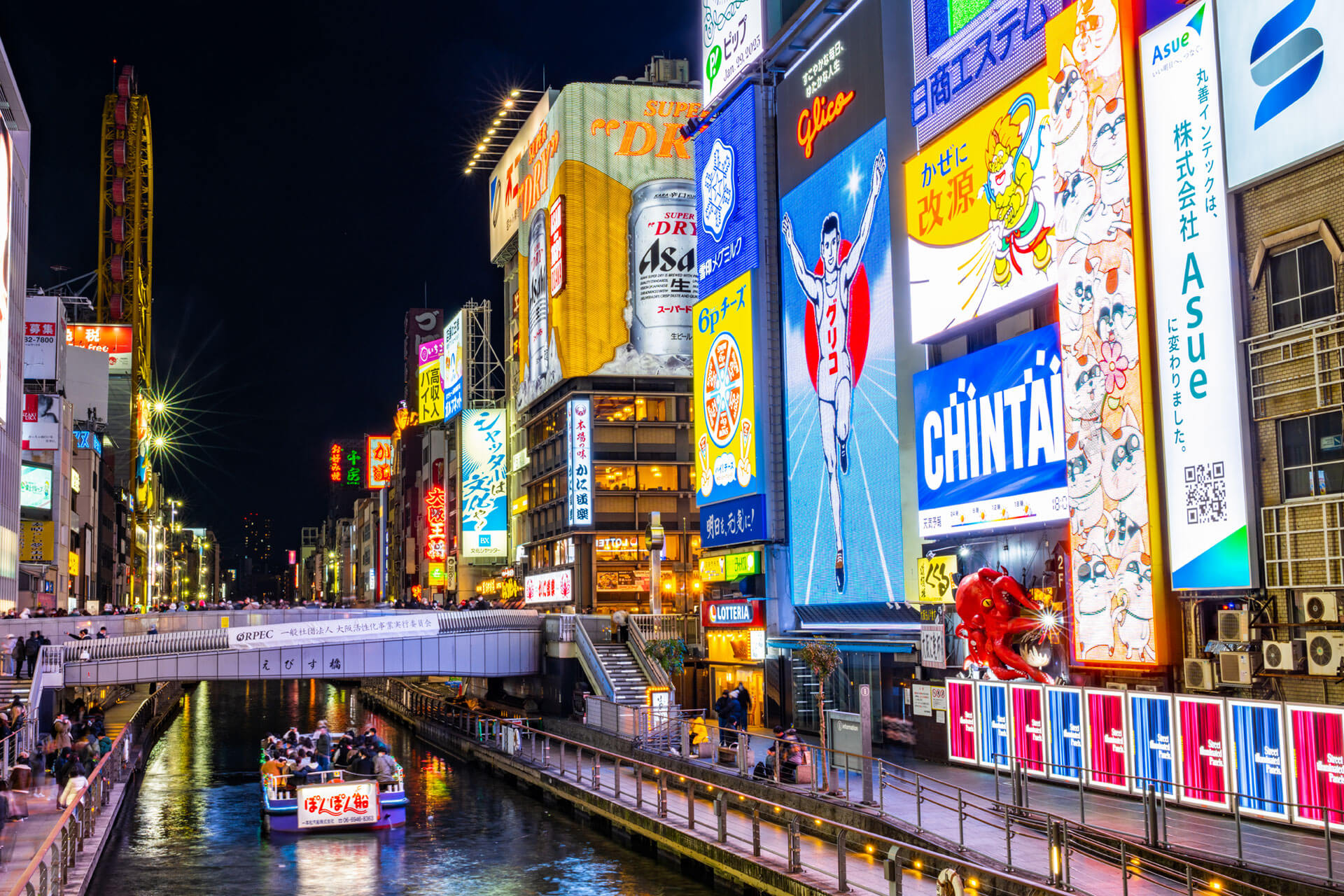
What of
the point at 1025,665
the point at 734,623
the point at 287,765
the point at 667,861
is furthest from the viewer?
the point at 734,623

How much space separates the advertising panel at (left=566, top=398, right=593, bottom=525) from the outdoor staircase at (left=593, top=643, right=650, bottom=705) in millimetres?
30164

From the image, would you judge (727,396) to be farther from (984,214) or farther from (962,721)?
(962,721)

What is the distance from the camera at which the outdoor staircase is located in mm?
50656

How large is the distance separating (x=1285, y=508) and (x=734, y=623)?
28.3 m

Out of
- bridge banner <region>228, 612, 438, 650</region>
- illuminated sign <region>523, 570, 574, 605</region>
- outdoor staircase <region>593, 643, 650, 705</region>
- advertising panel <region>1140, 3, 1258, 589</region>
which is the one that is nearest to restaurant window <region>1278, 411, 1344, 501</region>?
advertising panel <region>1140, 3, 1258, 589</region>

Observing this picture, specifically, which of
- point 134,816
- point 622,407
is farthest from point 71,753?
point 622,407

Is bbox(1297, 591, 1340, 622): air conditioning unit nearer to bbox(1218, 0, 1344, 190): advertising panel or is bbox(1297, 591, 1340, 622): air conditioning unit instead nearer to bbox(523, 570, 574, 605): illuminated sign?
bbox(1218, 0, 1344, 190): advertising panel

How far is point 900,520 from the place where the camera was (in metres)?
40.2

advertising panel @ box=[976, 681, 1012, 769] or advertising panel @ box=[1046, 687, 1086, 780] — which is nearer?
advertising panel @ box=[1046, 687, 1086, 780]

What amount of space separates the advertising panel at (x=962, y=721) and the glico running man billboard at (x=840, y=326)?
717 cm

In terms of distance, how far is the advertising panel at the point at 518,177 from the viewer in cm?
9469

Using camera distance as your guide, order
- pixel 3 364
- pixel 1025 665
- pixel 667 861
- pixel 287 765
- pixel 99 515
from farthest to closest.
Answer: pixel 99 515, pixel 3 364, pixel 287 765, pixel 1025 665, pixel 667 861

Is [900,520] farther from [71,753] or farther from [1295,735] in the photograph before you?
[71,753]

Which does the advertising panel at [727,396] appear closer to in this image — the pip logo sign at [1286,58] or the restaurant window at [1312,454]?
the restaurant window at [1312,454]
